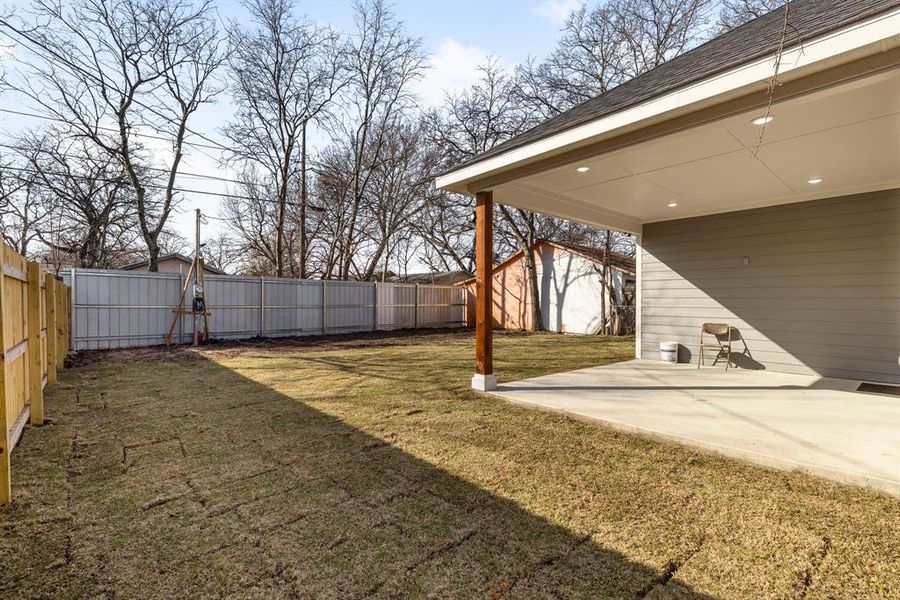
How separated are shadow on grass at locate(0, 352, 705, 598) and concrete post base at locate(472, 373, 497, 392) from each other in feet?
5.47

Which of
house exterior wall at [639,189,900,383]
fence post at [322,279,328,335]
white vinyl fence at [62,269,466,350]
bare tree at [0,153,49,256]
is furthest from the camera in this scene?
fence post at [322,279,328,335]

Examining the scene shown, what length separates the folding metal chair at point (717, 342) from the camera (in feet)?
20.0

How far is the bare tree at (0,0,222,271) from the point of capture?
34.3ft

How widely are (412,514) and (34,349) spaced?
3.63 metres

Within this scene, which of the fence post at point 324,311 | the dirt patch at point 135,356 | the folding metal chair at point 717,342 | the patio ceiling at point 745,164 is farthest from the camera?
the fence post at point 324,311

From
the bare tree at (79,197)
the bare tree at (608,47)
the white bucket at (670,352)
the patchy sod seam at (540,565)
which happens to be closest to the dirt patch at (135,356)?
the bare tree at (79,197)

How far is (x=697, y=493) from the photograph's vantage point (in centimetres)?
232

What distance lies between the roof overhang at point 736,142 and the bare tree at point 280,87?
11089mm

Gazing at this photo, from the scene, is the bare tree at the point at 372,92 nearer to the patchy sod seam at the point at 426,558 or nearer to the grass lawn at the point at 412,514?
the grass lawn at the point at 412,514

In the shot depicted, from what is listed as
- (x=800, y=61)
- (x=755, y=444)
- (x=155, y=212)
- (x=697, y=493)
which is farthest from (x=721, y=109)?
(x=155, y=212)

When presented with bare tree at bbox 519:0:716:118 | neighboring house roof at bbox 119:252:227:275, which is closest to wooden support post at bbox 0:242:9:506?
bare tree at bbox 519:0:716:118

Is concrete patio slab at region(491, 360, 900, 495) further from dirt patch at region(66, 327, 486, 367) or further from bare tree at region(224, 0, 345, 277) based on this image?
bare tree at region(224, 0, 345, 277)

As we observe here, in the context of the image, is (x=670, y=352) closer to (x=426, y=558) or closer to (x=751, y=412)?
(x=751, y=412)

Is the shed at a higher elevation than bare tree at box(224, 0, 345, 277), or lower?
lower
